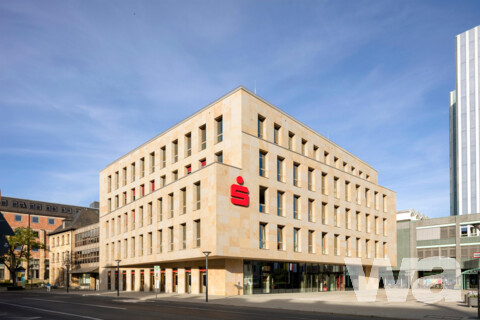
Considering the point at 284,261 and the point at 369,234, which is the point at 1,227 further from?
the point at 369,234

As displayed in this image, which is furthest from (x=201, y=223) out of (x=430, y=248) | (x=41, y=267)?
(x=41, y=267)

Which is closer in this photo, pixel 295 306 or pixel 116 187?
pixel 295 306

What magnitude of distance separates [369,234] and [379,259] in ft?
17.4

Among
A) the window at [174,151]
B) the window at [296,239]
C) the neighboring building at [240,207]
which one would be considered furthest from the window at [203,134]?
the window at [296,239]

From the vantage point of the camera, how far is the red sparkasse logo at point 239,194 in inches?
1689

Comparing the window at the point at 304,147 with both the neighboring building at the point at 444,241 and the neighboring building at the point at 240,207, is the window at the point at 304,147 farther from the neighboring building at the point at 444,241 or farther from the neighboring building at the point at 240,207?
the neighboring building at the point at 444,241

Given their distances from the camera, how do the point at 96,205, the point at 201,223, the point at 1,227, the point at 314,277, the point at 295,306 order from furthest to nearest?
the point at 96,205, the point at 314,277, the point at 201,223, the point at 295,306, the point at 1,227

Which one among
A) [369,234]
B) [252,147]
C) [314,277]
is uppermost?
[252,147]

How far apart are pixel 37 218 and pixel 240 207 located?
98.3 m

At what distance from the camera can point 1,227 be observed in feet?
26.4

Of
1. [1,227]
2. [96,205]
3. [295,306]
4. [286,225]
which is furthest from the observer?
[96,205]

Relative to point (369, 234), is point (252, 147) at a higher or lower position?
higher

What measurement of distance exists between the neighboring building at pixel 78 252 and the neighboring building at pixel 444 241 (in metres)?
57.4

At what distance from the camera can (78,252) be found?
291 feet
